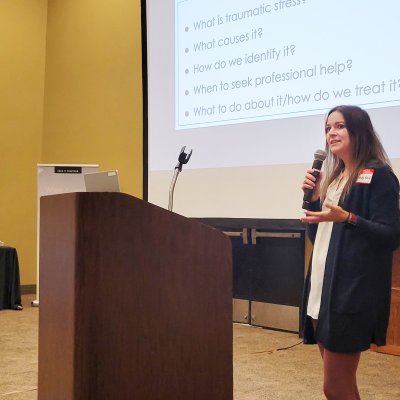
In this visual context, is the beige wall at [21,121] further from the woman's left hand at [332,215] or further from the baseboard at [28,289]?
the woman's left hand at [332,215]

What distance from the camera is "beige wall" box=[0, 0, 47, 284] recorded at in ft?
22.2

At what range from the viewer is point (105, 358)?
135 cm

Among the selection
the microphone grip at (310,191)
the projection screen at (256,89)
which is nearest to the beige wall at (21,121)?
the projection screen at (256,89)

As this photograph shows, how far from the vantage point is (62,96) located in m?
6.88

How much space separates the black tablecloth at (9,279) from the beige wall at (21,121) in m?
1.19

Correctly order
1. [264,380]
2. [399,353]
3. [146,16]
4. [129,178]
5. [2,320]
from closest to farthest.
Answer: [264,380] < [399,353] < [146,16] < [2,320] < [129,178]

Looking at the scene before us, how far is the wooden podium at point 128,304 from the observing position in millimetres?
1346

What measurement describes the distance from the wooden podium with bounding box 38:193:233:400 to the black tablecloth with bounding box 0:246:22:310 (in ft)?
14.0

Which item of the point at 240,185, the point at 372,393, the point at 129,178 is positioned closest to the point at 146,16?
the point at 240,185

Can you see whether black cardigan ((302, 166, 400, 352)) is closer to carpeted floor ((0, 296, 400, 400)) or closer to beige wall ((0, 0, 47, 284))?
carpeted floor ((0, 296, 400, 400))

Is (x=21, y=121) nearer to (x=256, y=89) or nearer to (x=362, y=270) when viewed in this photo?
(x=256, y=89)

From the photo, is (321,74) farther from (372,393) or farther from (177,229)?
(177,229)

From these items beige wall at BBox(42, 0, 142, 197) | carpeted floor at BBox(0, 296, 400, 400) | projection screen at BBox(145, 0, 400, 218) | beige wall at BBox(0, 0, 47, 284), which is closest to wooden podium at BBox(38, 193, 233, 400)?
carpeted floor at BBox(0, 296, 400, 400)

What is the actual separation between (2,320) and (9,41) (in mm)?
3338
